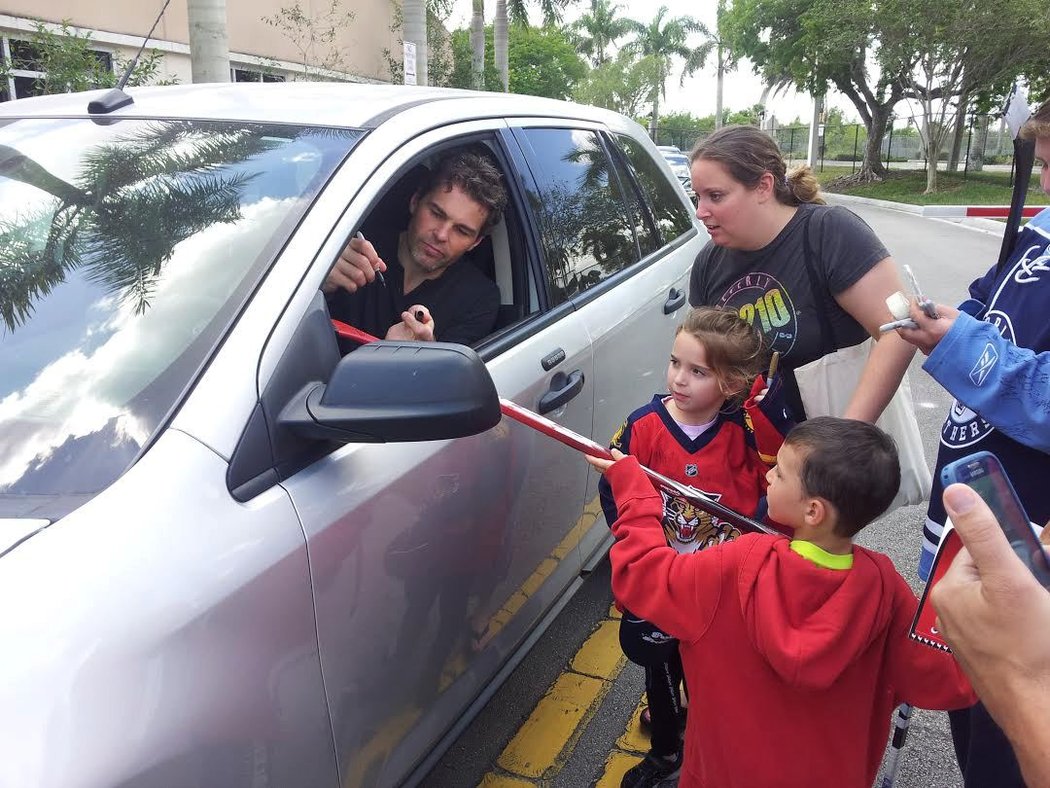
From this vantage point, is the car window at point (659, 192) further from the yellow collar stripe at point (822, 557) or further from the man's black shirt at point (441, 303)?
the yellow collar stripe at point (822, 557)

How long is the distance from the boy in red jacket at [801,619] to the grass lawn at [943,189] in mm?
25445

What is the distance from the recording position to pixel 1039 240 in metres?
1.67

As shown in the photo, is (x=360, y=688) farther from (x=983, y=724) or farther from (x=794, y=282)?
(x=794, y=282)

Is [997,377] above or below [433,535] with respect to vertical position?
above

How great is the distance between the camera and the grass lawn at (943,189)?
25597 mm

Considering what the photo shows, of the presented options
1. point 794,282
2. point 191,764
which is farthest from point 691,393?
point 191,764

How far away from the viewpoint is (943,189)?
29031 millimetres

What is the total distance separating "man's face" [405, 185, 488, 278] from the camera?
2.45m

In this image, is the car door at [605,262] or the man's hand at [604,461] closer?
the man's hand at [604,461]

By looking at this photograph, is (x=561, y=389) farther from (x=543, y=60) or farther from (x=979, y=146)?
(x=543, y=60)

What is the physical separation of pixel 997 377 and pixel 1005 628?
730mm

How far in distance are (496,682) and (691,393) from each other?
0.88m

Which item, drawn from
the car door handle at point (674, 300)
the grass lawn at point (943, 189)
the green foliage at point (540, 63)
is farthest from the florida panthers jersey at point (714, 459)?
the green foliage at point (540, 63)

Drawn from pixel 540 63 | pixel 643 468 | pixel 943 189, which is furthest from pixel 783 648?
pixel 540 63
